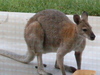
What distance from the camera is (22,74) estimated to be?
324cm

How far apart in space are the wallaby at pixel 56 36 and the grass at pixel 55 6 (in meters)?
2.15

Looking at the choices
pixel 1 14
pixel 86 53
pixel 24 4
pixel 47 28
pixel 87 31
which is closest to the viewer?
pixel 87 31

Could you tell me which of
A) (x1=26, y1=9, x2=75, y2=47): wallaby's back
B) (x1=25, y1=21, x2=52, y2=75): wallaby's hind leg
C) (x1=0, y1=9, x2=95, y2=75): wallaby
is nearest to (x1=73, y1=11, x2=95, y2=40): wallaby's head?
(x1=0, y1=9, x2=95, y2=75): wallaby

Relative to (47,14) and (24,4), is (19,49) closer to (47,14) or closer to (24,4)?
(47,14)

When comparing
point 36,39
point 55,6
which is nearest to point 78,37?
point 36,39

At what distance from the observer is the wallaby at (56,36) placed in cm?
297

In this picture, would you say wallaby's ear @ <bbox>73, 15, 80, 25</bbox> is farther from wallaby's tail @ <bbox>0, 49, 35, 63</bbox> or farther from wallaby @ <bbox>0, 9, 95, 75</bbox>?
wallaby's tail @ <bbox>0, 49, 35, 63</bbox>

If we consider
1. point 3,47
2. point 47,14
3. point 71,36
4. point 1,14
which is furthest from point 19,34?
point 71,36

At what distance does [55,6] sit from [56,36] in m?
2.51

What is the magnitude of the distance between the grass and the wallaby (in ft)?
7.06

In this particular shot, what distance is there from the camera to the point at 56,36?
308cm

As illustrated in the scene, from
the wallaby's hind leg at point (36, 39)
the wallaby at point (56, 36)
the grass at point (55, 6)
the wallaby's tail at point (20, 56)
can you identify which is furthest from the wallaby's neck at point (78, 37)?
the grass at point (55, 6)

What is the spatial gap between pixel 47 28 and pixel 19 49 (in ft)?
3.10

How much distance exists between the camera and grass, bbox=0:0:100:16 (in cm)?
541
